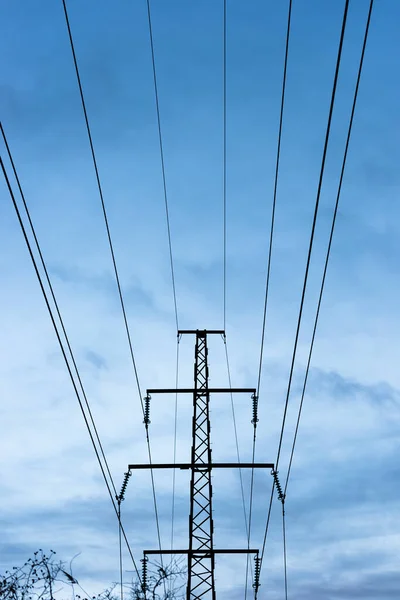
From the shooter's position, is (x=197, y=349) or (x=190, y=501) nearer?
(x=190, y=501)

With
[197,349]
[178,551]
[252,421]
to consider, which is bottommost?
[178,551]

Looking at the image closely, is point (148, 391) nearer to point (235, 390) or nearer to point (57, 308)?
point (235, 390)

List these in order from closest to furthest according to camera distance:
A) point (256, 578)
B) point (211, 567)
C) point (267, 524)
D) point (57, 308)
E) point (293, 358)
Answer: point (57, 308)
point (293, 358)
point (267, 524)
point (211, 567)
point (256, 578)

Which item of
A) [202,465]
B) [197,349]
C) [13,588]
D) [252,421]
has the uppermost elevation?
[197,349]

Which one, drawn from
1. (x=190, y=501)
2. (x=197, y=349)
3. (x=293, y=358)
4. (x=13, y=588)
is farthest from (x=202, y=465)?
(x=293, y=358)

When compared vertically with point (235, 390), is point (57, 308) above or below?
below

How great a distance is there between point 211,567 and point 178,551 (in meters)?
1.76

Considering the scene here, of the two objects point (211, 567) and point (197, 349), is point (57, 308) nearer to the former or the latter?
point (211, 567)

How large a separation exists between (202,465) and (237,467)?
140cm

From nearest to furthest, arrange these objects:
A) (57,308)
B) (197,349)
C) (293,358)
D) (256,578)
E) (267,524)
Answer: (57,308) → (293,358) → (267,524) → (256,578) → (197,349)

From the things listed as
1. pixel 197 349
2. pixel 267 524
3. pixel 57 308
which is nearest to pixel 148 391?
pixel 197 349

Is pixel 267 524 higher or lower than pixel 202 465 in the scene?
lower

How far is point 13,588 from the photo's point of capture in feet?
87.2

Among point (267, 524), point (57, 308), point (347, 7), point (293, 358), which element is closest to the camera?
point (347, 7)
